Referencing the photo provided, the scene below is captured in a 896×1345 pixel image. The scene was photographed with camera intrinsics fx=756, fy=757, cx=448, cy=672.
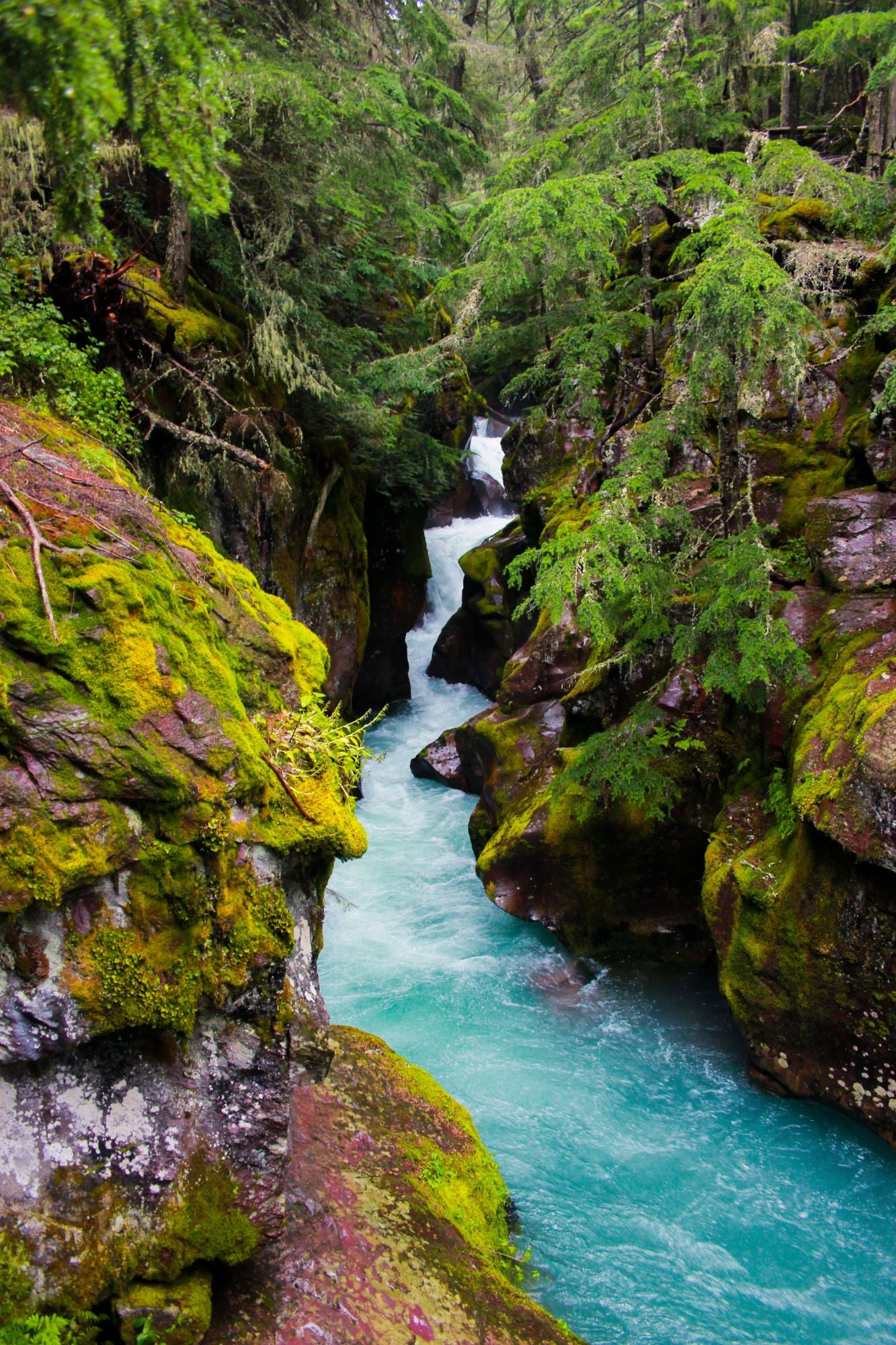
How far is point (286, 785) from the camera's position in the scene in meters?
4.05

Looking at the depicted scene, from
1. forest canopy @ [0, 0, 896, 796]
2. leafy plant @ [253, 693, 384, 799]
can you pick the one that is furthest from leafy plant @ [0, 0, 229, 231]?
leafy plant @ [253, 693, 384, 799]

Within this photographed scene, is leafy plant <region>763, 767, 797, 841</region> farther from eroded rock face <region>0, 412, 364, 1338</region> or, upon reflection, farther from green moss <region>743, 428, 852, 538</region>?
eroded rock face <region>0, 412, 364, 1338</region>

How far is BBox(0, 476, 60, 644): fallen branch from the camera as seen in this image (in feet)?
10.7

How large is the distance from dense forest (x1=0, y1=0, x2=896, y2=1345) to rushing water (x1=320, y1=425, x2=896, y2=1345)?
0.50 m

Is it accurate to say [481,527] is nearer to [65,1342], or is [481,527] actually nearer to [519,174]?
[519,174]

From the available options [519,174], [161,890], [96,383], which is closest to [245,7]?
[519,174]

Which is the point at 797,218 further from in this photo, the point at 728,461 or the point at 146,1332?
the point at 146,1332

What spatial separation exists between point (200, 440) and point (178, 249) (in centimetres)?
318

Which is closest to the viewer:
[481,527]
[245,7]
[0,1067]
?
[0,1067]

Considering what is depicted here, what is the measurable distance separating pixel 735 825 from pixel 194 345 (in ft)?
27.4

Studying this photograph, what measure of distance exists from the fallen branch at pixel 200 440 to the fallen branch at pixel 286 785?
16.3 feet

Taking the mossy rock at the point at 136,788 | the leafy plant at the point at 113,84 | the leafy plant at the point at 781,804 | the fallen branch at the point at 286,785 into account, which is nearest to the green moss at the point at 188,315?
the mossy rock at the point at 136,788

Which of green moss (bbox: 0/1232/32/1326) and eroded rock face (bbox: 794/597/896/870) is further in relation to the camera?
eroded rock face (bbox: 794/597/896/870)

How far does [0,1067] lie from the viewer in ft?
9.75
